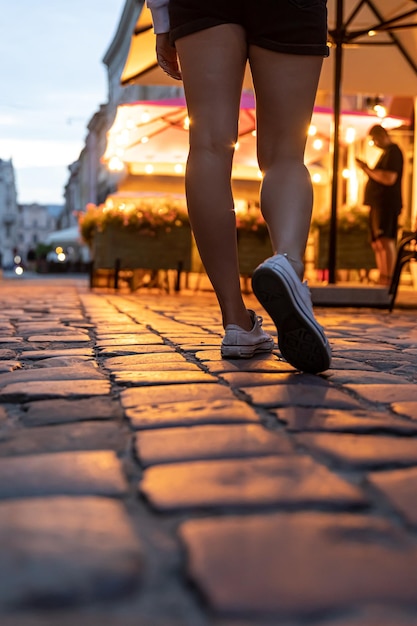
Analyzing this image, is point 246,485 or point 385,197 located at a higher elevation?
point 385,197

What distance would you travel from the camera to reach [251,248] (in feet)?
31.2

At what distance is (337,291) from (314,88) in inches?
182

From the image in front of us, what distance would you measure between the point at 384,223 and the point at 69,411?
7.19m

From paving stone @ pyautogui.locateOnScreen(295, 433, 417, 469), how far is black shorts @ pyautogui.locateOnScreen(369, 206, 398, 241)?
284 inches

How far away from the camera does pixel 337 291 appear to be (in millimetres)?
7250

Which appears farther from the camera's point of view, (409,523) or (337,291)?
(337,291)

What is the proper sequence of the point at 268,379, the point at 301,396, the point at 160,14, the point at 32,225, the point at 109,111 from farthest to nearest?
the point at 32,225 → the point at 109,111 → the point at 160,14 → the point at 268,379 → the point at 301,396

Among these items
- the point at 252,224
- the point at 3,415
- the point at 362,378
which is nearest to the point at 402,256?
the point at 252,224

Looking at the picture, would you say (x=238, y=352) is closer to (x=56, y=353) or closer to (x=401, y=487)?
(x=56, y=353)

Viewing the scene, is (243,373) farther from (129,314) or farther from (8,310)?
(8,310)

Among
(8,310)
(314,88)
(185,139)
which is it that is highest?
(185,139)

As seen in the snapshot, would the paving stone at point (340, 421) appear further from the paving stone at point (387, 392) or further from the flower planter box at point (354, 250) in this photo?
the flower planter box at point (354, 250)

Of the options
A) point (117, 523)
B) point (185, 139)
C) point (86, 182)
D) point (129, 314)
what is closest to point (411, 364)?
point (117, 523)

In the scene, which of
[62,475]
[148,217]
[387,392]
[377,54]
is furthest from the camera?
[148,217]
